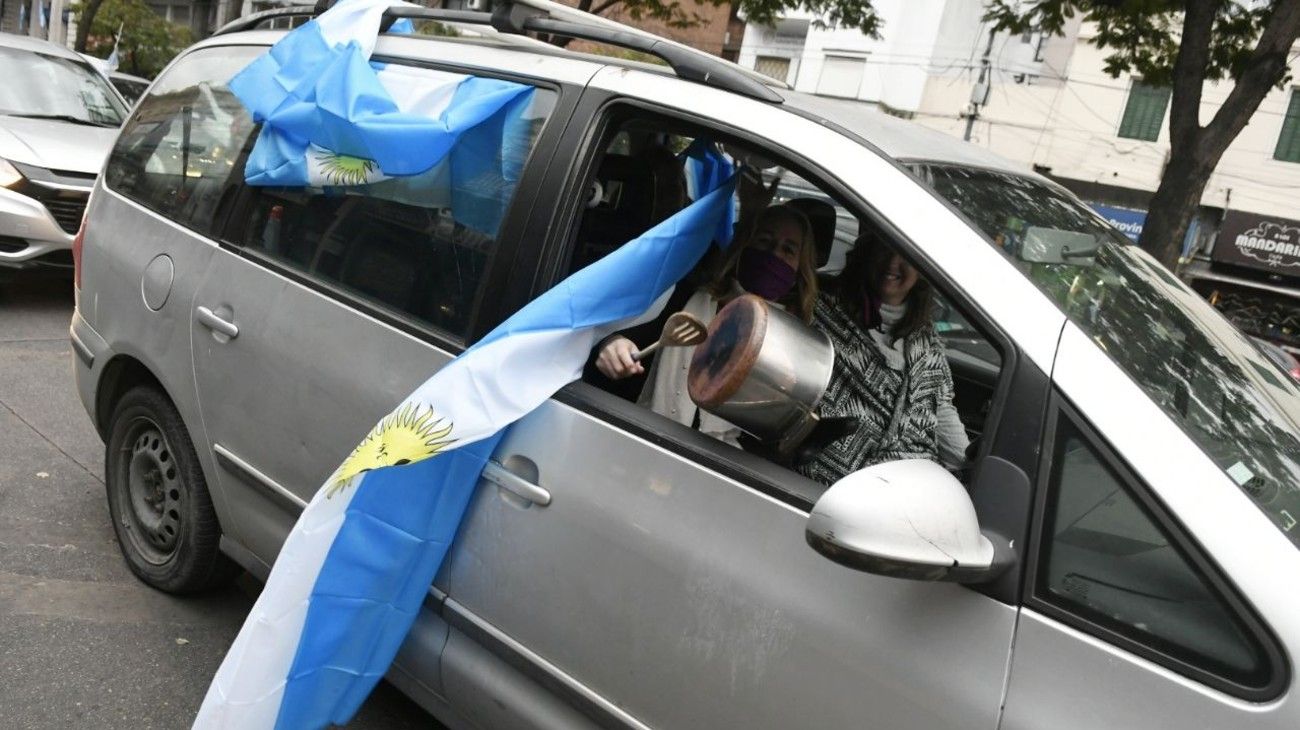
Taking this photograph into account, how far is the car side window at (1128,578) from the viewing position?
159 cm

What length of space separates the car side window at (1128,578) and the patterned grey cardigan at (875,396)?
66 centimetres

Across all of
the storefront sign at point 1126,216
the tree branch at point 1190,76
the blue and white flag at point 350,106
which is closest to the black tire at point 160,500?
the blue and white flag at point 350,106

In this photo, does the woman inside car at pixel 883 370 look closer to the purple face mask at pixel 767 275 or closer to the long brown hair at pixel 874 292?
the long brown hair at pixel 874 292

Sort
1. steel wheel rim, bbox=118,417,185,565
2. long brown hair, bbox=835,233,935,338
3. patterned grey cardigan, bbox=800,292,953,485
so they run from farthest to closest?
steel wheel rim, bbox=118,417,185,565, long brown hair, bbox=835,233,935,338, patterned grey cardigan, bbox=800,292,953,485

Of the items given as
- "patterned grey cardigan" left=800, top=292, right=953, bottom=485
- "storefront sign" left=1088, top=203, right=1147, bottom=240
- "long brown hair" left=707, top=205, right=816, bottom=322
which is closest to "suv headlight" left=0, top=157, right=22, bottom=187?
"long brown hair" left=707, top=205, right=816, bottom=322

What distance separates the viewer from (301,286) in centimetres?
296

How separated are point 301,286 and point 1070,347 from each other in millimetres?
2016

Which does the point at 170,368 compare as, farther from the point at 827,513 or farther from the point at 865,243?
the point at 827,513

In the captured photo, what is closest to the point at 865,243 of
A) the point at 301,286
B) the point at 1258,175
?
the point at 301,286

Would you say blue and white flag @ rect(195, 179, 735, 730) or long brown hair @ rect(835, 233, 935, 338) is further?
long brown hair @ rect(835, 233, 935, 338)

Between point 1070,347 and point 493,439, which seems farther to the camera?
point 493,439

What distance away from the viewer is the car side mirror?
5.29 ft

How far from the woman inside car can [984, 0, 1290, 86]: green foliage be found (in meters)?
6.37

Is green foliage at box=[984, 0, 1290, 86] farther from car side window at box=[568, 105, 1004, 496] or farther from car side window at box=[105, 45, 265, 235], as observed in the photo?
car side window at box=[105, 45, 265, 235]
